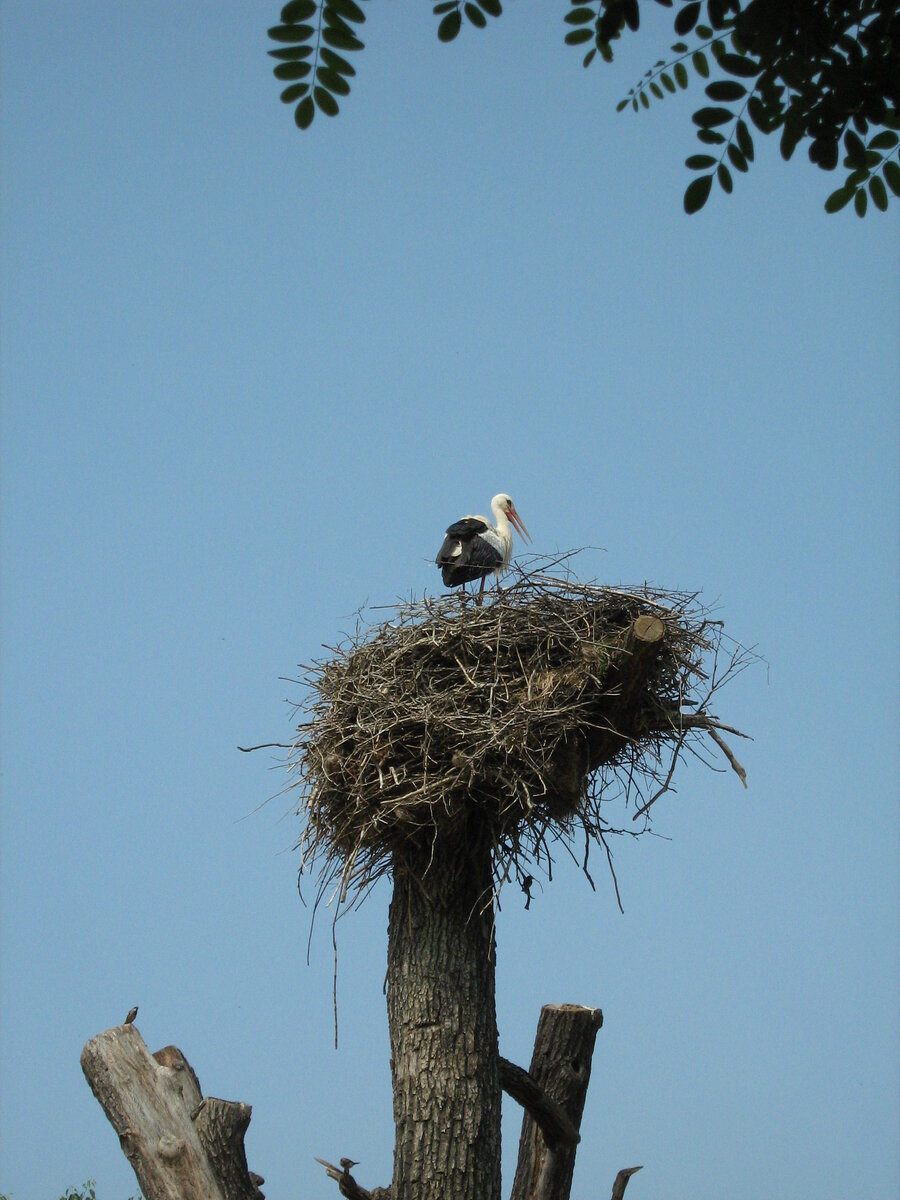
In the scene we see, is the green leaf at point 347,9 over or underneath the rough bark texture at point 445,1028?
over

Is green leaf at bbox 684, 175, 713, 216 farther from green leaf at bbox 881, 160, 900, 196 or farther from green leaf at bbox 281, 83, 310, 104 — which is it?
green leaf at bbox 281, 83, 310, 104

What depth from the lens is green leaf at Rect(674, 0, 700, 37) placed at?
3189mm

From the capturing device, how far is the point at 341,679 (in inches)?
272

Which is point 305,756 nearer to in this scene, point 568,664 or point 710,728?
point 568,664

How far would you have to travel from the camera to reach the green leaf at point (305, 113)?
11.0 feet

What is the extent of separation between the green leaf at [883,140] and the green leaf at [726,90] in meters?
0.43

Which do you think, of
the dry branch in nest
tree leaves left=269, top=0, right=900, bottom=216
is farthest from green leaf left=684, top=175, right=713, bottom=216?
the dry branch in nest

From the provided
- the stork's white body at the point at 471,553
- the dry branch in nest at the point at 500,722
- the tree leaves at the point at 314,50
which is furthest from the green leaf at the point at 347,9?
the stork's white body at the point at 471,553

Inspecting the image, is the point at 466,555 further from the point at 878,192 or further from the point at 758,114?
the point at 758,114

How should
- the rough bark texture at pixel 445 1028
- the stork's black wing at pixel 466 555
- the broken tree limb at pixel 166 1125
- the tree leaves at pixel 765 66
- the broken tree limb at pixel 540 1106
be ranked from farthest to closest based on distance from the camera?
the stork's black wing at pixel 466 555 → the broken tree limb at pixel 540 1106 → the rough bark texture at pixel 445 1028 → the broken tree limb at pixel 166 1125 → the tree leaves at pixel 765 66

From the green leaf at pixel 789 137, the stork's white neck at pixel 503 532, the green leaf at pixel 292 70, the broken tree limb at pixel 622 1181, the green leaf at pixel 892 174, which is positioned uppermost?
the stork's white neck at pixel 503 532

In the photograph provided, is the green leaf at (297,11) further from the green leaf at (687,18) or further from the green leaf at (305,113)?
the green leaf at (687,18)

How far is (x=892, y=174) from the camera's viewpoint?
11.3 feet

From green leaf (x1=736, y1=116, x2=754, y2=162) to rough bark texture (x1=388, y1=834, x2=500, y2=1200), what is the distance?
3859 millimetres
